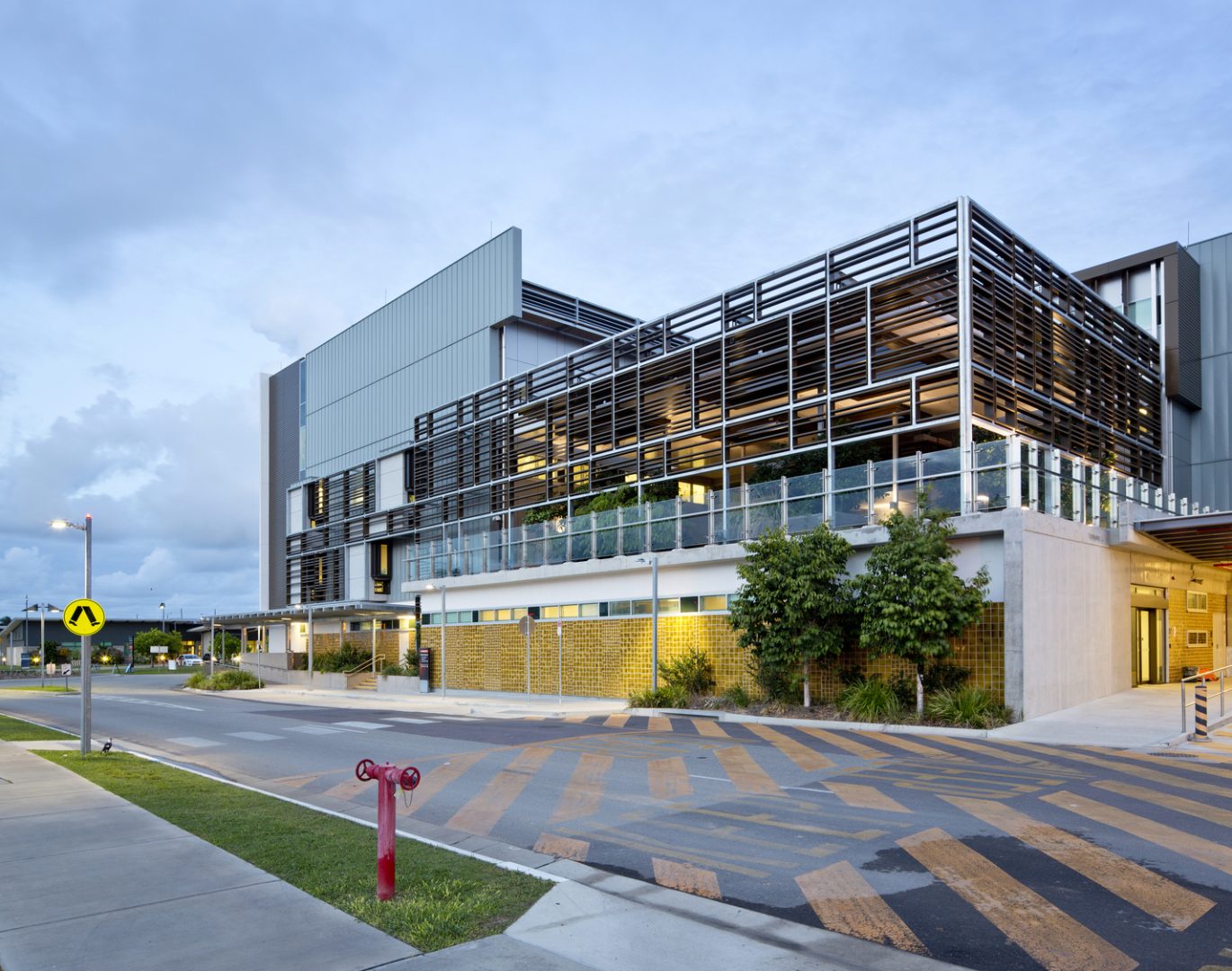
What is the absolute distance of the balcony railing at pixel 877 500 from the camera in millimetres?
21312

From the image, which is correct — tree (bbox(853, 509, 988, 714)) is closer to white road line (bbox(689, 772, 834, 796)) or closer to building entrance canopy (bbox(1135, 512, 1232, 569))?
building entrance canopy (bbox(1135, 512, 1232, 569))

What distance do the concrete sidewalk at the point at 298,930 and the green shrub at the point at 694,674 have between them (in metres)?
18.2

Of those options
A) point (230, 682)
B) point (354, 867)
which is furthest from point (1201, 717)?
point (230, 682)

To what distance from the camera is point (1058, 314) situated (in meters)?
28.7

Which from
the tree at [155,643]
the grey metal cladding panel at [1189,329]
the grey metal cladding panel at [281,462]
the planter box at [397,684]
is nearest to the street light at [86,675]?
the planter box at [397,684]

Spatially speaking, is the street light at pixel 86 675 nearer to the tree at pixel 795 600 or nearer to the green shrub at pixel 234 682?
the tree at pixel 795 600

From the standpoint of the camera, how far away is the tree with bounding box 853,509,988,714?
65.0 feet

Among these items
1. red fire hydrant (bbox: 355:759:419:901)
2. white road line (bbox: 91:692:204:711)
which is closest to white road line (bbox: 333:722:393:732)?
white road line (bbox: 91:692:204:711)

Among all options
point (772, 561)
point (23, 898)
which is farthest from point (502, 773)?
point (772, 561)

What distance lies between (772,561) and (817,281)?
988cm

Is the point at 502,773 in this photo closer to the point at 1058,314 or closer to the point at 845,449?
the point at 845,449

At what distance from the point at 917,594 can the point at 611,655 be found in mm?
12707

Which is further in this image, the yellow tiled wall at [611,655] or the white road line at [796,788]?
the yellow tiled wall at [611,655]

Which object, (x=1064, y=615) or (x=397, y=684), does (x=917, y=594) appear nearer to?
(x=1064, y=615)
